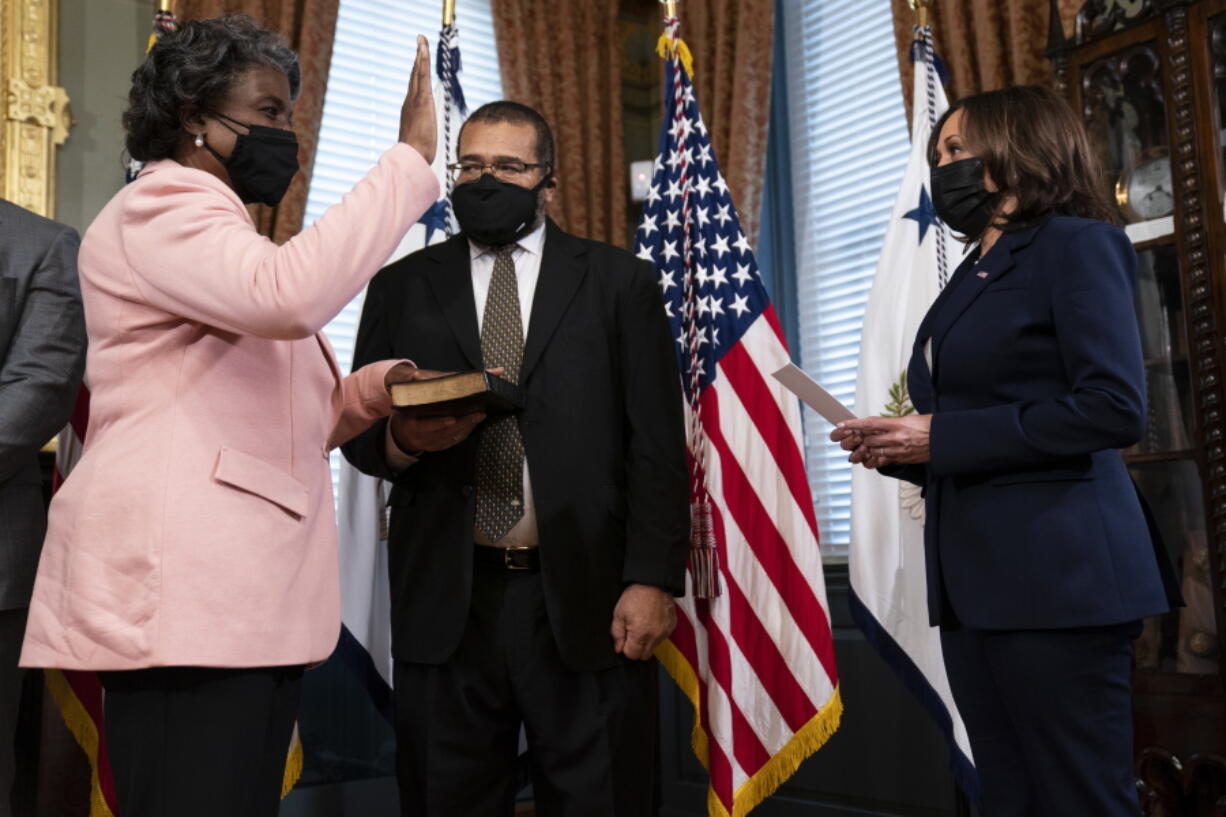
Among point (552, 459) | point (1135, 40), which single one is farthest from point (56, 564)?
point (1135, 40)

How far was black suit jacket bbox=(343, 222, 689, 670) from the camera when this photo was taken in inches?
89.5

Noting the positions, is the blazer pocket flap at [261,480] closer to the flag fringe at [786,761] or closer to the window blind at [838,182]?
the flag fringe at [786,761]

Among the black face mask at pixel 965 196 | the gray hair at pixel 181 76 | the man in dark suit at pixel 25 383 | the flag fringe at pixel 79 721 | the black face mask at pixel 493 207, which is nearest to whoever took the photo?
the gray hair at pixel 181 76

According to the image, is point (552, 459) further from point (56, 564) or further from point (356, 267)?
point (56, 564)

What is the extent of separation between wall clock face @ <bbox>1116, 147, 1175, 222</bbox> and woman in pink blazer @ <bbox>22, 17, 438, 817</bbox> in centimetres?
204

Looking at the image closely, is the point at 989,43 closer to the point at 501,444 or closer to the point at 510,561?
the point at 501,444

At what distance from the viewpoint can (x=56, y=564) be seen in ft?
4.65

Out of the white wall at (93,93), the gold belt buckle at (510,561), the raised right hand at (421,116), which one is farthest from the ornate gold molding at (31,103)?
the raised right hand at (421,116)

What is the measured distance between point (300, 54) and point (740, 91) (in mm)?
1538

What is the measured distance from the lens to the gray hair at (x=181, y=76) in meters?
1.57

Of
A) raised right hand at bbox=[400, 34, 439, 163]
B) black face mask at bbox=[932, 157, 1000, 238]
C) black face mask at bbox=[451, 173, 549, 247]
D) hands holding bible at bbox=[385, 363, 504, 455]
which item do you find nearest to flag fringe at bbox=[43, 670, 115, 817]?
hands holding bible at bbox=[385, 363, 504, 455]

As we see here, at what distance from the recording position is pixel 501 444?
2.34 meters

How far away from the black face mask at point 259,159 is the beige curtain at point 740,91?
2671 mm

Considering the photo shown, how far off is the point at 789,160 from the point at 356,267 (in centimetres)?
318
